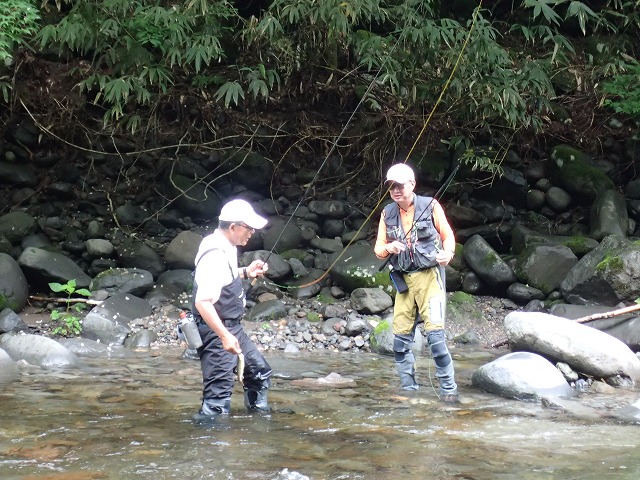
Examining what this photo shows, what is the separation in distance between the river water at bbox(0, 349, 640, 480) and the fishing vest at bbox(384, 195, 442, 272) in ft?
3.39

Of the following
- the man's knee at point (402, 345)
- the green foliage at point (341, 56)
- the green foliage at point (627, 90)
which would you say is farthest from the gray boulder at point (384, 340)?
the green foliage at point (627, 90)

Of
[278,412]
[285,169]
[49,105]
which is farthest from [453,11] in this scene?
[278,412]

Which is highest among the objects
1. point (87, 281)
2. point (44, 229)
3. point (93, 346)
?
point (44, 229)

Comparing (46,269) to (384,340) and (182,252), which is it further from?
(384,340)

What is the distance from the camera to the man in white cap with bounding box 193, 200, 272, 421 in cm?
468

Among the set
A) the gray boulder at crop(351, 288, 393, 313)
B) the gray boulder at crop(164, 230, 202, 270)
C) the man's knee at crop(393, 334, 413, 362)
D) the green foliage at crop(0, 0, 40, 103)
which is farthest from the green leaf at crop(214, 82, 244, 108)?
the man's knee at crop(393, 334, 413, 362)

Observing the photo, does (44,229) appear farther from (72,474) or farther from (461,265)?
(72,474)

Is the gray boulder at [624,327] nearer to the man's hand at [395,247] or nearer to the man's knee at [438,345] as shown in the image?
the man's knee at [438,345]

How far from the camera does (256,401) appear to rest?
5410 mm

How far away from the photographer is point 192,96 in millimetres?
10891

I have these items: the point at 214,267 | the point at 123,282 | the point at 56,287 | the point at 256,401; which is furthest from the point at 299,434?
the point at 123,282

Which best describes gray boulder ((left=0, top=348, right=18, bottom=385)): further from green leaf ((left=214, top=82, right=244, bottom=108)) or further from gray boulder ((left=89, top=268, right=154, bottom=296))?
green leaf ((left=214, top=82, right=244, bottom=108))

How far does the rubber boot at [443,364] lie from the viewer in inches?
225

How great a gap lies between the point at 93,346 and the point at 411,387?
11.4 ft
